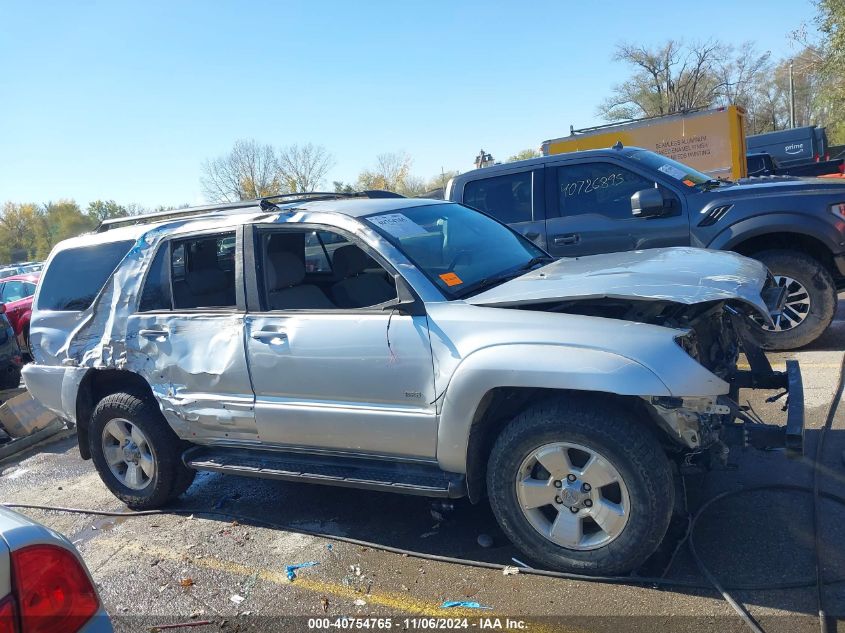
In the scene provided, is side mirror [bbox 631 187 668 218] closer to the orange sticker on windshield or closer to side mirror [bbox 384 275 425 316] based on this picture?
the orange sticker on windshield

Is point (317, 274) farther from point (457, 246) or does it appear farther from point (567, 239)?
point (567, 239)

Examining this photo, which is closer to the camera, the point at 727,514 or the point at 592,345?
the point at 592,345

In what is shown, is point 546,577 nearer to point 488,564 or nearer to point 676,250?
point 488,564

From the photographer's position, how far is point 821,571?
295 centimetres

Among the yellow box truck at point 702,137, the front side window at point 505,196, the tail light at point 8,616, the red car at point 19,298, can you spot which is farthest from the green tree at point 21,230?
the tail light at point 8,616

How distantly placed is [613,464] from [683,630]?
0.70 m

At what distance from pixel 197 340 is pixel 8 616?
2666 mm

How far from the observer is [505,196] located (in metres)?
7.30

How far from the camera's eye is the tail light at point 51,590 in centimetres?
165

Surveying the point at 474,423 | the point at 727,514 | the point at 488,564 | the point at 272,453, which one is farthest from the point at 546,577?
the point at 272,453

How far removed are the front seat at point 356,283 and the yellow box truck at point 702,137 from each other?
929 cm

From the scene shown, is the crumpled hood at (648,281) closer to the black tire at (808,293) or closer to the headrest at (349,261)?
the headrest at (349,261)

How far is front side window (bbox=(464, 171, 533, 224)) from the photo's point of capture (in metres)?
7.17

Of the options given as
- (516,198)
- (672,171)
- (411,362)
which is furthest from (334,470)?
(672,171)
